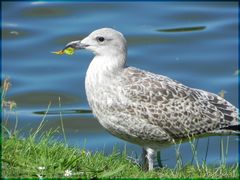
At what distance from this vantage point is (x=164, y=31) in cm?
2144

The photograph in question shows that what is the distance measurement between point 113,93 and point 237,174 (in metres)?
1.87

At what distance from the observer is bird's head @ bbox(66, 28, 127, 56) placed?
10.3 metres

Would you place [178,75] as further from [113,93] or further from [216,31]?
Result: [113,93]

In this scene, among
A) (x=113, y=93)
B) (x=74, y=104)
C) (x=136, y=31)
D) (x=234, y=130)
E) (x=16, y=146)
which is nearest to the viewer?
(x=16, y=146)

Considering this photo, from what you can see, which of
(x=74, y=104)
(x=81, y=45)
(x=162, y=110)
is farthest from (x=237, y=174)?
(x=74, y=104)

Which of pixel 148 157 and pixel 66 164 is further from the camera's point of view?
pixel 148 157

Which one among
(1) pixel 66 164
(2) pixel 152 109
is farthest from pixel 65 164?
(2) pixel 152 109

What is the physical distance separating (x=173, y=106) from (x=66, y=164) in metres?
2.46

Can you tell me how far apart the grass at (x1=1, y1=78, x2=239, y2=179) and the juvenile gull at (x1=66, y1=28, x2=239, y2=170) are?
0.49 meters

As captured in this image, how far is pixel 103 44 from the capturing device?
10.3 meters

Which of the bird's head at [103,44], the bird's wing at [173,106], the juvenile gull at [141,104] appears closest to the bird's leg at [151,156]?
the juvenile gull at [141,104]

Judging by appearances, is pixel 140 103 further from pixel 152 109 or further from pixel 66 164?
pixel 66 164

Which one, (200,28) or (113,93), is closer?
(113,93)

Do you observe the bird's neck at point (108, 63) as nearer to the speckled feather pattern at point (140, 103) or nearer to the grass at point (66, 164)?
the speckled feather pattern at point (140, 103)
